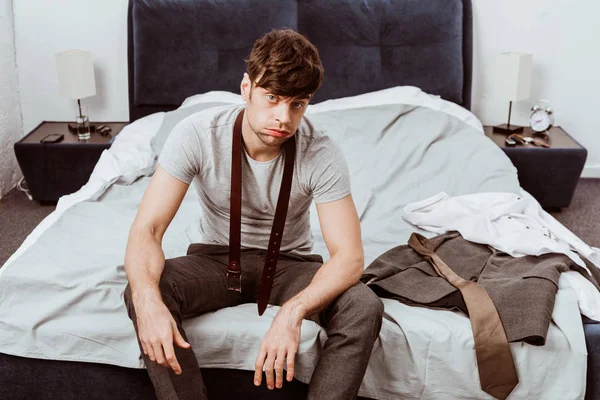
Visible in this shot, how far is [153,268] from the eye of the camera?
169cm

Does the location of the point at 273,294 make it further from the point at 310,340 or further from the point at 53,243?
the point at 53,243

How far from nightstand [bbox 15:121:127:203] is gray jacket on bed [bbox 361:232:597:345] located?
5.59 feet

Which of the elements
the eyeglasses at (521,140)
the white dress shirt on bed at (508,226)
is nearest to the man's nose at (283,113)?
the white dress shirt on bed at (508,226)

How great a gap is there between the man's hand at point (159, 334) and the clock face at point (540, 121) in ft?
8.03

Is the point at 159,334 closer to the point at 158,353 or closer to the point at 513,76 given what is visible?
the point at 158,353

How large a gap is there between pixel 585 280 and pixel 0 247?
89.8 inches

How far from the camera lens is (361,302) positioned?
1673 mm

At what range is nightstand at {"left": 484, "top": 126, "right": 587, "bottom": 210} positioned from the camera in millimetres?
3248

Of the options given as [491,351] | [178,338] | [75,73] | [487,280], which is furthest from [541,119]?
[178,338]

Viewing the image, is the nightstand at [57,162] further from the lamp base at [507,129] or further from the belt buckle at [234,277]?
the lamp base at [507,129]

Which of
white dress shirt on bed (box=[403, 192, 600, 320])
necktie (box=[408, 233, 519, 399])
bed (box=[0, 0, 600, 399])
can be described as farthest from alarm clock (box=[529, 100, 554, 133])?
necktie (box=[408, 233, 519, 399])

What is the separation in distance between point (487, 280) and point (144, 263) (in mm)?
929

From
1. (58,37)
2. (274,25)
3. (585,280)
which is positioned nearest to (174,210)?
(585,280)

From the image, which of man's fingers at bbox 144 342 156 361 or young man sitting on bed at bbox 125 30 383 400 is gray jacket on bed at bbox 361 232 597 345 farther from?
man's fingers at bbox 144 342 156 361
